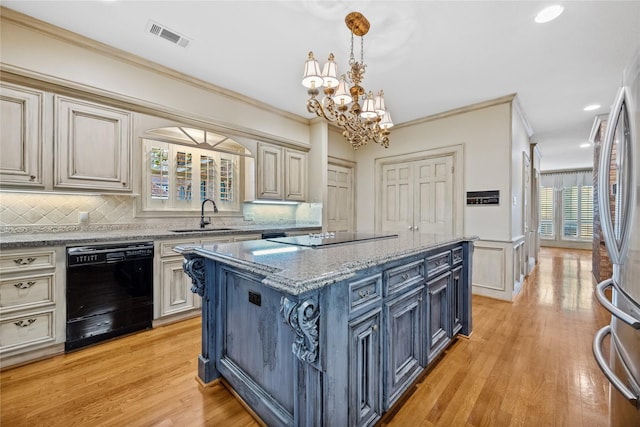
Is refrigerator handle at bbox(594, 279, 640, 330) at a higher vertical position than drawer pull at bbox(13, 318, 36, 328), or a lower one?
higher

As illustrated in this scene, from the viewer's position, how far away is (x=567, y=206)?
29.5 ft

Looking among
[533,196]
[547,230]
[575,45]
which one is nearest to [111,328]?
[575,45]

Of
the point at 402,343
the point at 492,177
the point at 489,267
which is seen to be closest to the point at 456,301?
the point at 402,343

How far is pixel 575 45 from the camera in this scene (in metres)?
2.53

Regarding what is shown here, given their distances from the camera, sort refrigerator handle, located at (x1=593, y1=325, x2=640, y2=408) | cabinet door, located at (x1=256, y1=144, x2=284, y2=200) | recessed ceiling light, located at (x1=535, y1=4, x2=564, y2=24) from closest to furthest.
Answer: refrigerator handle, located at (x1=593, y1=325, x2=640, y2=408)
recessed ceiling light, located at (x1=535, y1=4, x2=564, y2=24)
cabinet door, located at (x1=256, y1=144, x2=284, y2=200)

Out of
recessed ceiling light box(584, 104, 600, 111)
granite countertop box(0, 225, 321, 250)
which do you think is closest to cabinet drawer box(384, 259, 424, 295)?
granite countertop box(0, 225, 321, 250)

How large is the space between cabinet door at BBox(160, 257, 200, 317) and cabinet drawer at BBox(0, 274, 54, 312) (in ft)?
2.68

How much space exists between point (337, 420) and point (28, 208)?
123 inches

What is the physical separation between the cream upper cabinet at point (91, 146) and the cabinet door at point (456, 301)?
326 cm

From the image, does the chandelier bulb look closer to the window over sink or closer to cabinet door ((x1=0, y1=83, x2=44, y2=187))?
the window over sink

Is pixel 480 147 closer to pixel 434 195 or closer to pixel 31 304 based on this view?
pixel 434 195

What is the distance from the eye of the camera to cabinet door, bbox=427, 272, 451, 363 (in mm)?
1958

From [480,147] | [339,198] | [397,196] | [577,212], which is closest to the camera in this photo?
[480,147]

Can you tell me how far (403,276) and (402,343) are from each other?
0.44 metres
